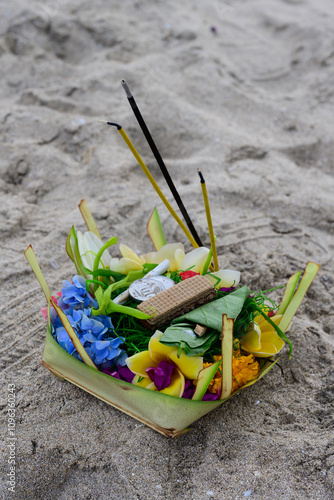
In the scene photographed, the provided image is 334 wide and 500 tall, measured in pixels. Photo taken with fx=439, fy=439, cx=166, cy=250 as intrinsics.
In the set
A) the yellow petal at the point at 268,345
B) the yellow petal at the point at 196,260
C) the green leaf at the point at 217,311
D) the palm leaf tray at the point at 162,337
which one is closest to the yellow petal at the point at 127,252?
the palm leaf tray at the point at 162,337

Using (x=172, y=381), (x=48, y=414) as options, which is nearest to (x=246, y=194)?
(x=172, y=381)

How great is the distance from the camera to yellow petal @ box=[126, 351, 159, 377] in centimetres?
92

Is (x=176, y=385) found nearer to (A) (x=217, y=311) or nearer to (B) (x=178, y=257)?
(A) (x=217, y=311)

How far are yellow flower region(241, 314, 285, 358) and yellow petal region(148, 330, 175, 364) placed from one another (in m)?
0.19

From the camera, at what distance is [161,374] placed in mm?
920

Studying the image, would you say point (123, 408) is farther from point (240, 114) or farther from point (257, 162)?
point (240, 114)

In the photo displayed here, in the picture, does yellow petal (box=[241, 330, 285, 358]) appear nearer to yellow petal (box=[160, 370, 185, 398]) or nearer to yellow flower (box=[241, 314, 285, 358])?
yellow flower (box=[241, 314, 285, 358])

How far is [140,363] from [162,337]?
8 cm

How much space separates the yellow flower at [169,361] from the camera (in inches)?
35.8

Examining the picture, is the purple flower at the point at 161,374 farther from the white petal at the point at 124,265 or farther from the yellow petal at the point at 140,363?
the white petal at the point at 124,265

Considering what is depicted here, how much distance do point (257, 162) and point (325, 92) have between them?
2.44 feet

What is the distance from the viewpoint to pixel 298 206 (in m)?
1.67

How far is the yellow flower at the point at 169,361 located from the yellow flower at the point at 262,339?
15 centimetres

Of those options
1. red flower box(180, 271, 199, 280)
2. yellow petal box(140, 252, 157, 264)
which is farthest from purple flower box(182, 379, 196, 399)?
yellow petal box(140, 252, 157, 264)
